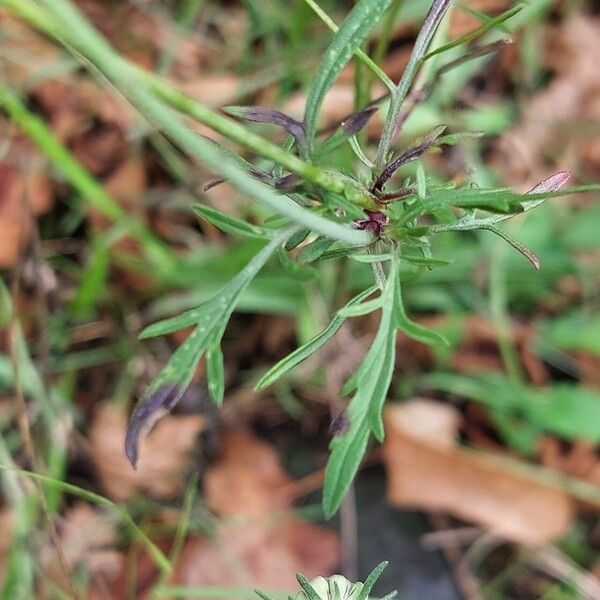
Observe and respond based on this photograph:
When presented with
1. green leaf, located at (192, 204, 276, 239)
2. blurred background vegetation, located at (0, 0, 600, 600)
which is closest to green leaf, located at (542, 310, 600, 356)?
blurred background vegetation, located at (0, 0, 600, 600)

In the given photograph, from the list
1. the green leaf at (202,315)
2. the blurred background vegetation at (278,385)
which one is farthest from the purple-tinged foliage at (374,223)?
the blurred background vegetation at (278,385)

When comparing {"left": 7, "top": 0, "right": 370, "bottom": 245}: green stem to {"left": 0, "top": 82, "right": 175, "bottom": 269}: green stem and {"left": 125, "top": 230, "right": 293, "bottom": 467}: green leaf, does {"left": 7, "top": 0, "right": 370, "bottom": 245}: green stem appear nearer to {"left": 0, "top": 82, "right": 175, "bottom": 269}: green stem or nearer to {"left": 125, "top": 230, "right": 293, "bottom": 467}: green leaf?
{"left": 125, "top": 230, "right": 293, "bottom": 467}: green leaf

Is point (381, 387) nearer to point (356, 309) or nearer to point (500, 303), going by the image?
point (356, 309)

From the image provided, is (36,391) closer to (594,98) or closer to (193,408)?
(193,408)

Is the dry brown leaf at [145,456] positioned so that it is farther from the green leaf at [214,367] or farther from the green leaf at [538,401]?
the green leaf at [214,367]

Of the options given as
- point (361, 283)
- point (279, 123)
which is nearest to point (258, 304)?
point (361, 283)

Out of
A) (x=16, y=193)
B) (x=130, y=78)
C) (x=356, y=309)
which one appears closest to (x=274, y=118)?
(x=356, y=309)
